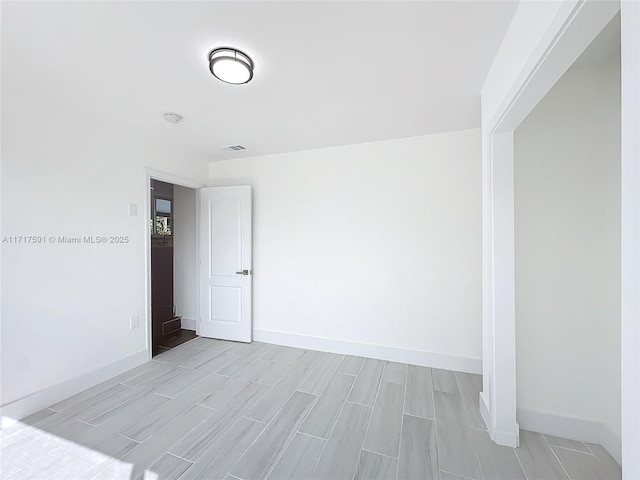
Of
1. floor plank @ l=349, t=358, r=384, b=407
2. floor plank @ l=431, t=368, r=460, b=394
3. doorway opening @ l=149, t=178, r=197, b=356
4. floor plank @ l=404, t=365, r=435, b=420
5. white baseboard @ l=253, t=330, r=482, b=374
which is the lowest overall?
floor plank @ l=349, t=358, r=384, b=407

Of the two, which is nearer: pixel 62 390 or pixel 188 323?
pixel 62 390

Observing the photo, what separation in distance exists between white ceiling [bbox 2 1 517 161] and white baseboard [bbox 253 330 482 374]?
2521 millimetres

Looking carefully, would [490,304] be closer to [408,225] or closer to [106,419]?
[408,225]

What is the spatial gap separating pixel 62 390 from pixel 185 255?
2245mm

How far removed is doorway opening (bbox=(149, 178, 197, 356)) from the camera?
154 inches

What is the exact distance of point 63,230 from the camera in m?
2.36

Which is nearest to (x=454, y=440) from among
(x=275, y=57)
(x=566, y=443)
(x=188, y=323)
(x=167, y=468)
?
(x=566, y=443)

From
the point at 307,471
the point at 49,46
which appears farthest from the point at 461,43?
the point at 307,471

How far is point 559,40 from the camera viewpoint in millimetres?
998

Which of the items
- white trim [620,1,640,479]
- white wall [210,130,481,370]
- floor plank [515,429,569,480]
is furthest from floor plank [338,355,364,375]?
white trim [620,1,640,479]

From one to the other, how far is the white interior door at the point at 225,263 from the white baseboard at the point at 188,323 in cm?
42

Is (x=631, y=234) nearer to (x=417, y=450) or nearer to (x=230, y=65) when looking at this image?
(x=417, y=450)

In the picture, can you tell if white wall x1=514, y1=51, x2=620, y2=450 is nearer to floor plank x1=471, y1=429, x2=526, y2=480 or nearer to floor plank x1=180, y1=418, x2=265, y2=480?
floor plank x1=471, y1=429, x2=526, y2=480

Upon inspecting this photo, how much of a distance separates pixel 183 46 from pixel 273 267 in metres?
2.62
